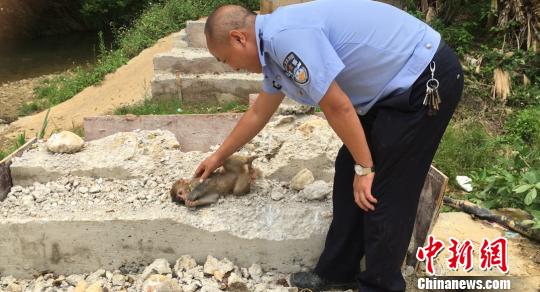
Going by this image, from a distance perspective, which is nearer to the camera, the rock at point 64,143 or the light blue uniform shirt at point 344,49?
the light blue uniform shirt at point 344,49

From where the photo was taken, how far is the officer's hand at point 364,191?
2121mm

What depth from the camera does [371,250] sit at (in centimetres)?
226

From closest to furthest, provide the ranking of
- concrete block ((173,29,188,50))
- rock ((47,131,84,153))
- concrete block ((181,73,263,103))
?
rock ((47,131,84,153)) → concrete block ((181,73,263,103)) → concrete block ((173,29,188,50))

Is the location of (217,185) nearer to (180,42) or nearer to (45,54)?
(180,42)

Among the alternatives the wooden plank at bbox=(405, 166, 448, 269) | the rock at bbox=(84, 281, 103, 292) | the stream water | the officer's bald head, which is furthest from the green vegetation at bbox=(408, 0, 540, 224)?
the stream water

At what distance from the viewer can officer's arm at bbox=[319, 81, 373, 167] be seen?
1.85 metres

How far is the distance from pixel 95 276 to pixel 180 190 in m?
0.68

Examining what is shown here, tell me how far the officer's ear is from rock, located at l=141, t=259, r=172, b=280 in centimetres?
139

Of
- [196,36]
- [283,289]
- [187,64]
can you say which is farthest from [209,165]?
[196,36]

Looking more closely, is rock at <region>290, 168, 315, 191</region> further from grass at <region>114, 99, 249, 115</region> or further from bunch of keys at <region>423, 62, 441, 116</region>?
grass at <region>114, 99, 249, 115</region>

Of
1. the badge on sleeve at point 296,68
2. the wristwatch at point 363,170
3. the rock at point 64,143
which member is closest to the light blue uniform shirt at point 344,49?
the badge on sleeve at point 296,68

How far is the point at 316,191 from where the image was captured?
3.04 metres

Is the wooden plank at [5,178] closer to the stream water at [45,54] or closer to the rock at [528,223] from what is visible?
the rock at [528,223]

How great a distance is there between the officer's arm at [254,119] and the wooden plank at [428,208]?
884 millimetres
